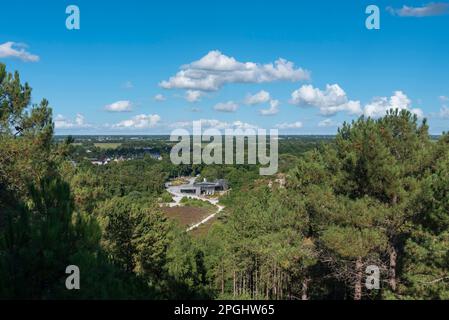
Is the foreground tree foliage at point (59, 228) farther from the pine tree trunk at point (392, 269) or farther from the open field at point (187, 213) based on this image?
the open field at point (187, 213)

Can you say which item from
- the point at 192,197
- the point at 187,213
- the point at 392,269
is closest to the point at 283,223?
the point at 392,269

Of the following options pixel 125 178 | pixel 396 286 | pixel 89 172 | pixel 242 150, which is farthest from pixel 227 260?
pixel 242 150

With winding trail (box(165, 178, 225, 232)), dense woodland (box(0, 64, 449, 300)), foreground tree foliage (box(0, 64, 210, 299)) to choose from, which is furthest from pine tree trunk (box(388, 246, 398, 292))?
winding trail (box(165, 178, 225, 232))

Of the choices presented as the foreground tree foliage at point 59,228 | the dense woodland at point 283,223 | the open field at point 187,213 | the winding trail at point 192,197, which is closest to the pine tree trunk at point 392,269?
the dense woodland at point 283,223

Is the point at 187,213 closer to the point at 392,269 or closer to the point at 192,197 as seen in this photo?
the point at 192,197

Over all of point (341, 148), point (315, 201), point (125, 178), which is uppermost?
point (341, 148)
